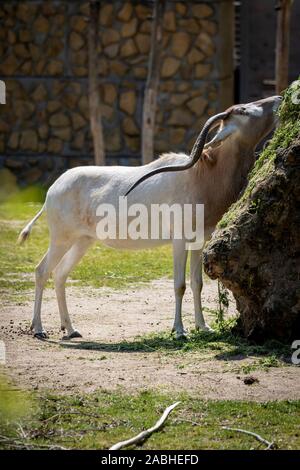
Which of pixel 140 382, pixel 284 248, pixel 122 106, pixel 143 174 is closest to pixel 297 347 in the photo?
pixel 284 248

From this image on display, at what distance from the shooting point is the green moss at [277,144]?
7.46 metres

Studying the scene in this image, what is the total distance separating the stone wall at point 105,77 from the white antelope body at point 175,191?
367 inches

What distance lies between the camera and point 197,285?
8.66m

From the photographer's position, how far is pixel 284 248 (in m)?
7.45

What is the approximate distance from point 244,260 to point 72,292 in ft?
11.2

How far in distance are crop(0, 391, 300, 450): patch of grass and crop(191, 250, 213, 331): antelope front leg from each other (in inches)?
84.6

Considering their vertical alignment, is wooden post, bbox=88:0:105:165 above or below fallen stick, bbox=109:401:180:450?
above

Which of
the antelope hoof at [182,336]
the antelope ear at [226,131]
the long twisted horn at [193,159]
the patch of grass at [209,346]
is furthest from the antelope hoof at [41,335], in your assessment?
the antelope ear at [226,131]

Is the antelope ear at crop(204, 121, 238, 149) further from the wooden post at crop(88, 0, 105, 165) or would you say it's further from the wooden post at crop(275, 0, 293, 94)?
the wooden post at crop(88, 0, 105, 165)

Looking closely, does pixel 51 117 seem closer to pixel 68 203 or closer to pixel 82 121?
pixel 82 121

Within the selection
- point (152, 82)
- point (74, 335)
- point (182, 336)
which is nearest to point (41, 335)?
point (74, 335)

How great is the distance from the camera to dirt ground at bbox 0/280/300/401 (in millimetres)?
6566

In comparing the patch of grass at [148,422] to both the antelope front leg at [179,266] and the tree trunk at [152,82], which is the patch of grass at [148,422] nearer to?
the antelope front leg at [179,266]

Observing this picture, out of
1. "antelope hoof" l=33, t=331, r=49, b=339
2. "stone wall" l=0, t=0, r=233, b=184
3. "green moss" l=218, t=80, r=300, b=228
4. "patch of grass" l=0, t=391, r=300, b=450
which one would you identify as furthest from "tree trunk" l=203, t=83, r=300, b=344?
"stone wall" l=0, t=0, r=233, b=184
